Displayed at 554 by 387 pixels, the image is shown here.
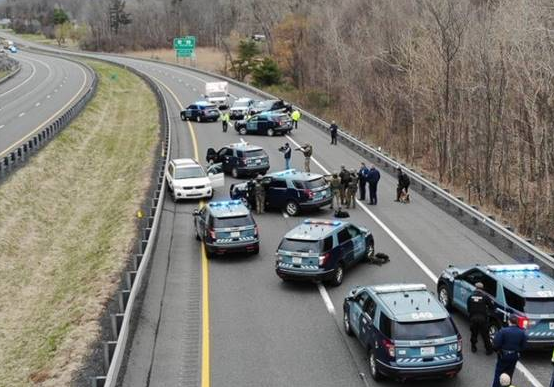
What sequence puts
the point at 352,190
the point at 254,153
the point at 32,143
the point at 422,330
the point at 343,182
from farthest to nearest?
the point at 32,143, the point at 254,153, the point at 343,182, the point at 352,190, the point at 422,330

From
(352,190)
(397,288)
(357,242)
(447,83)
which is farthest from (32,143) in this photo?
(397,288)

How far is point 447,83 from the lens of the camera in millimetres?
44312

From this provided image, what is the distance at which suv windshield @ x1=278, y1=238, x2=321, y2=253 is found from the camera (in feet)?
61.7

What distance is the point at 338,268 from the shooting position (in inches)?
754

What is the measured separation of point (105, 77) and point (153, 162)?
173ft

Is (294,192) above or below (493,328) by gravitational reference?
above

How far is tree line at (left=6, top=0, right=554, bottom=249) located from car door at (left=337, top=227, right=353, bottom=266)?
12977 mm

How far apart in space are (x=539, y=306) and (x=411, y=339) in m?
3.00

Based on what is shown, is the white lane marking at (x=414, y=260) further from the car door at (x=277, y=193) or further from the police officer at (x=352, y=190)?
the car door at (x=277, y=193)

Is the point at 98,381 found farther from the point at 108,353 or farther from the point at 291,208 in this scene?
the point at 291,208

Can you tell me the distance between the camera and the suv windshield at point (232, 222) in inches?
856

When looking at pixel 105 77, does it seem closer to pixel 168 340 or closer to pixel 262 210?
pixel 262 210

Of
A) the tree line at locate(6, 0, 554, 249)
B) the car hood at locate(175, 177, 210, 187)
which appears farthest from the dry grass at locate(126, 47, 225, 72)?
the car hood at locate(175, 177, 210, 187)

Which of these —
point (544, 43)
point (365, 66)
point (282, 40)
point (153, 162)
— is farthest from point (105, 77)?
point (544, 43)
